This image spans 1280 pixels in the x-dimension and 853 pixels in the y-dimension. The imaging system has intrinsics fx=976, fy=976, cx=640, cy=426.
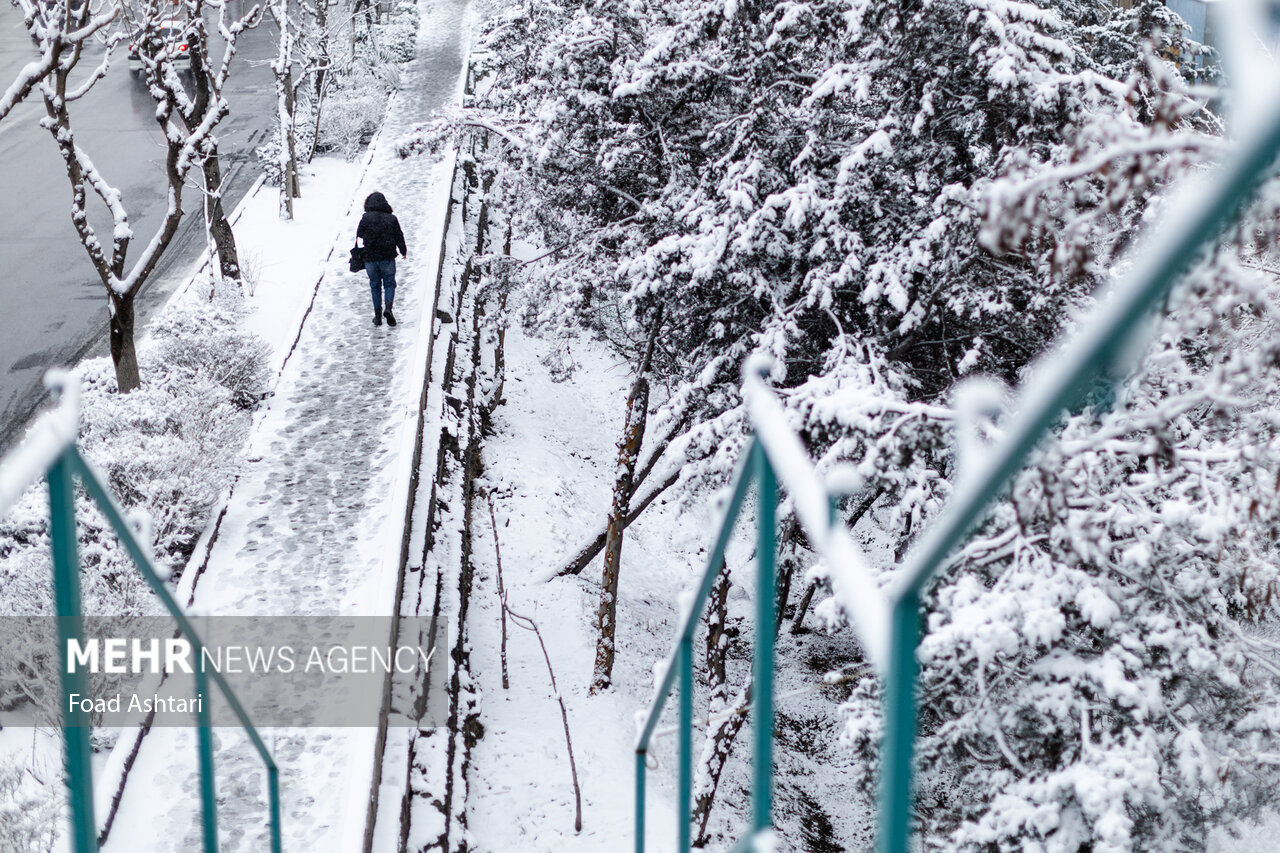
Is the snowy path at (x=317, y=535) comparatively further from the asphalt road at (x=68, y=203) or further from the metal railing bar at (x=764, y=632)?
the metal railing bar at (x=764, y=632)

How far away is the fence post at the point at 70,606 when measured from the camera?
6.10ft

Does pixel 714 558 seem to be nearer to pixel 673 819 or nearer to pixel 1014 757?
pixel 1014 757

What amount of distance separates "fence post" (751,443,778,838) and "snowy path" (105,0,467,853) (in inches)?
215

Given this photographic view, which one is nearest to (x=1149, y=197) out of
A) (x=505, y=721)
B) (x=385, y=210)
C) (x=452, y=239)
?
(x=505, y=721)

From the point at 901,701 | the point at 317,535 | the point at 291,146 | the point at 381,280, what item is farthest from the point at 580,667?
the point at 291,146

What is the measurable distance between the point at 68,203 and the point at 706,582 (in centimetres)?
2080

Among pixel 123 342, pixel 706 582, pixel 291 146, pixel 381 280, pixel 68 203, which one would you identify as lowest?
pixel 706 582

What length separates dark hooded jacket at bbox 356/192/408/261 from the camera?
12.0m

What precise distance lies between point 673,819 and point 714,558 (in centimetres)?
830

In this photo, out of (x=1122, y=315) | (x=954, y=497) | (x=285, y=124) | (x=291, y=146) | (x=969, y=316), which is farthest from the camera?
(x=291, y=146)

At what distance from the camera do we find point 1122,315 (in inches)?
30.2

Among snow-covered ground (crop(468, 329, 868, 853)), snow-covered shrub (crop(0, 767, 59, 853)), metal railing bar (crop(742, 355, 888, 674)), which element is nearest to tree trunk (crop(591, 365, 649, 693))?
snow-covered ground (crop(468, 329, 868, 853))

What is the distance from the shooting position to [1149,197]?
665 cm

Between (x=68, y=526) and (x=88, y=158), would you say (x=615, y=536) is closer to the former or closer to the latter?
(x=88, y=158)
